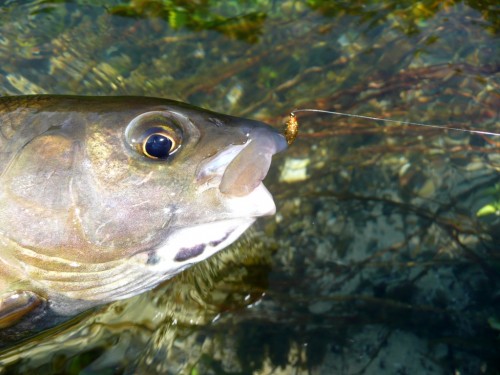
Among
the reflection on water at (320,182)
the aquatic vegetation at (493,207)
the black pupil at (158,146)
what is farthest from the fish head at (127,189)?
the aquatic vegetation at (493,207)

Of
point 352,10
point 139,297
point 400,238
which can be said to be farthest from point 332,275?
point 352,10

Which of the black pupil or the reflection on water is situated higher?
the black pupil

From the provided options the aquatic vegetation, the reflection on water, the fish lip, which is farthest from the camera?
the aquatic vegetation

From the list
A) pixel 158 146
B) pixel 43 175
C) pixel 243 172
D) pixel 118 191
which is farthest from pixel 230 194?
pixel 43 175

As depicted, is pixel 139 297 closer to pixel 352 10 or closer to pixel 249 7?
pixel 249 7

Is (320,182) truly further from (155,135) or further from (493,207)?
(155,135)

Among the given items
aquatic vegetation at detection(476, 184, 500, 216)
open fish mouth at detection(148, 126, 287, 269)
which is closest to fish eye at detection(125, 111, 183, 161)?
open fish mouth at detection(148, 126, 287, 269)

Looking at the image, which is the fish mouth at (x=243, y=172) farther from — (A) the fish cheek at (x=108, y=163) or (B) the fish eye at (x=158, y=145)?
(A) the fish cheek at (x=108, y=163)

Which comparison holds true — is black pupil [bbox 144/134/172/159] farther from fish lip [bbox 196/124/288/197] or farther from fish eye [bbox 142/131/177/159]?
fish lip [bbox 196/124/288/197]
